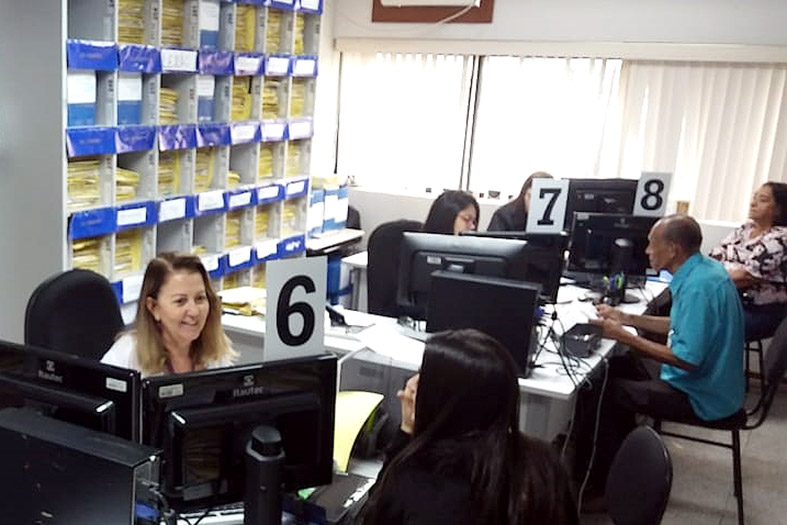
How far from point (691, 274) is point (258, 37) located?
263 centimetres

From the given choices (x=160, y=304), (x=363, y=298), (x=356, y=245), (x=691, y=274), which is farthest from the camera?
(x=356, y=245)

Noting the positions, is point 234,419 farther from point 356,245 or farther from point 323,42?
point 323,42

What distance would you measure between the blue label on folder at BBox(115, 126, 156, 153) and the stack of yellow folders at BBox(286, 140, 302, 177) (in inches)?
53.3

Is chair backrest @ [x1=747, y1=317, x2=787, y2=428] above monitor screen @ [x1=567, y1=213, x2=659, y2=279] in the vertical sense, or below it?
below

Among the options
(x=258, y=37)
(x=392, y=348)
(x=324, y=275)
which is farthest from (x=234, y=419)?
(x=258, y=37)

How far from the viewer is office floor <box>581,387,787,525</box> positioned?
3.29 metres

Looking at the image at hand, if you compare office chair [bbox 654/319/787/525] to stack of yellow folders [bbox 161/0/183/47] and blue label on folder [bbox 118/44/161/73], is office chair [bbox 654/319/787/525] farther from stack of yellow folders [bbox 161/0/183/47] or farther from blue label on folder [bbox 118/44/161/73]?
stack of yellow folders [bbox 161/0/183/47]

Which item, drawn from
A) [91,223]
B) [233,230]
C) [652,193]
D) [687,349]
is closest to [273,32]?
[233,230]

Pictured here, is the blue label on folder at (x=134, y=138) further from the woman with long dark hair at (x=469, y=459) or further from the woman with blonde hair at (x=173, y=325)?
the woman with long dark hair at (x=469, y=459)

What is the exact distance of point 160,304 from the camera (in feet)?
7.62

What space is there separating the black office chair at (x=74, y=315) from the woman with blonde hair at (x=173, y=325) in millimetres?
220

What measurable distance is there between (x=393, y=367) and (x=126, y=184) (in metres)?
1.69

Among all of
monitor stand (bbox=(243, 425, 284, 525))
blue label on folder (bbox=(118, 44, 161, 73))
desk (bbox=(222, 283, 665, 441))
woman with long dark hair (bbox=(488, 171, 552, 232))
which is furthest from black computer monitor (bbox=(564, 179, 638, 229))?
monitor stand (bbox=(243, 425, 284, 525))

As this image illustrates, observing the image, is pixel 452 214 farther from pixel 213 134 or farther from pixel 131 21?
pixel 131 21
